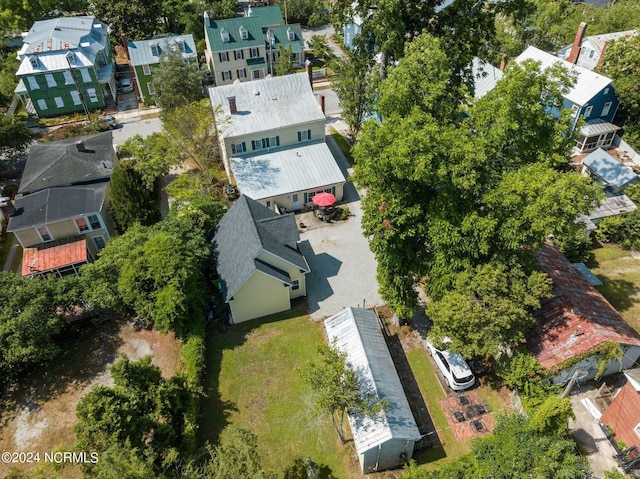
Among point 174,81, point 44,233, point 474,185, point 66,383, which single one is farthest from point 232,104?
point 66,383

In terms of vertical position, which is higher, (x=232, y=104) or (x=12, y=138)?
(x=232, y=104)

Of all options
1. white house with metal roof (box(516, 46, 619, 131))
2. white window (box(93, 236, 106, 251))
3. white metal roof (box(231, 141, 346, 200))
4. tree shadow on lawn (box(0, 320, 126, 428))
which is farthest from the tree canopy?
white house with metal roof (box(516, 46, 619, 131))

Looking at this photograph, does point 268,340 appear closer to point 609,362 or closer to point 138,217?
point 138,217

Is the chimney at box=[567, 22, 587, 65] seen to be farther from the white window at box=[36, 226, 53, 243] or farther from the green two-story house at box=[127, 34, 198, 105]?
the white window at box=[36, 226, 53, 243]

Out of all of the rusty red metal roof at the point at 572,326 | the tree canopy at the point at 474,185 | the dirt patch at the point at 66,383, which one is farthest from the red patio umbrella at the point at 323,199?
the rusty red metal roof at the point at 572,326

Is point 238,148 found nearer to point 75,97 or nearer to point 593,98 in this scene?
point 75,97
